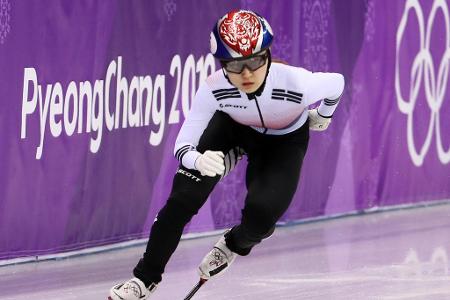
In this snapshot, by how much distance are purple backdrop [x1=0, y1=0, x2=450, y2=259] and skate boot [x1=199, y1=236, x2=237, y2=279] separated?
204 cm

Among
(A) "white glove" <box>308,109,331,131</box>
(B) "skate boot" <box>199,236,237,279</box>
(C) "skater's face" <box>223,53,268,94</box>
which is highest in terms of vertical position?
(C) "skater's face" <box>223,53,268,94</box>

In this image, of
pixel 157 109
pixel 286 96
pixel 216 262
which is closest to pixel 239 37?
pixel 286 96

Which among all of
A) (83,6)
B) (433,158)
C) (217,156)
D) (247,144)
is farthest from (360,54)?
(217,156)

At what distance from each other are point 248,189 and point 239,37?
85 cm

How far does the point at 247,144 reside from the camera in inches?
283

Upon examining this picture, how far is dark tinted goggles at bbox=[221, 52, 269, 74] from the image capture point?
664 cm

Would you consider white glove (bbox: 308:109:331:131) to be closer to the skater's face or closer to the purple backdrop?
the skater's face

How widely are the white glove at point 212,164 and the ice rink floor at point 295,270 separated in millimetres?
1535

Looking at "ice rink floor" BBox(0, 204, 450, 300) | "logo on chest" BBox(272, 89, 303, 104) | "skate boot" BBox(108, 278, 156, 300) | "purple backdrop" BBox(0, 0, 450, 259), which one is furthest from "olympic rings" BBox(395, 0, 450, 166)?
"skate boot" BBox(108, 278, 156, 300)

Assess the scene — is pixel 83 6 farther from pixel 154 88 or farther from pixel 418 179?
pixel 418 179

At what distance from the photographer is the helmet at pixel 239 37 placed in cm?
659

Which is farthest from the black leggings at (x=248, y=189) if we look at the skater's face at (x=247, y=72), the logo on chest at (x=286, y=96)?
the skater's face at (x=247, y=72)

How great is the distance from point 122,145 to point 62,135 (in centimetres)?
74

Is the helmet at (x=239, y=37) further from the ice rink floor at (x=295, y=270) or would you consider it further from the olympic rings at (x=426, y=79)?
the olympic rings at (x=426, y=79)
